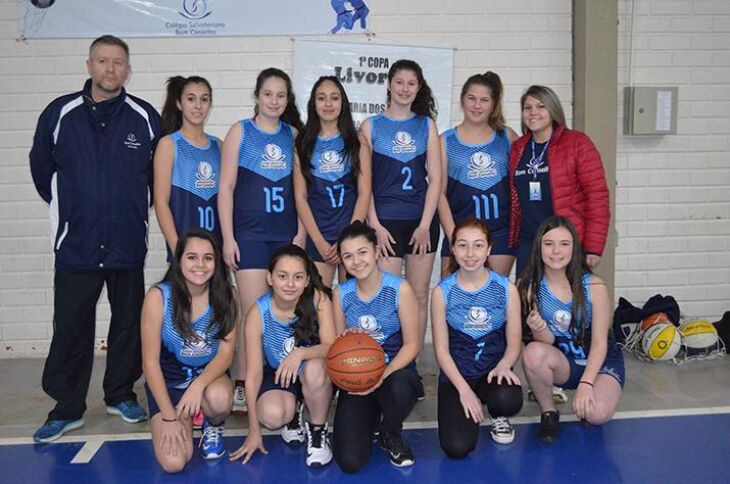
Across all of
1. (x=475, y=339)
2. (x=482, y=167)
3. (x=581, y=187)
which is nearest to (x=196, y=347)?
(x=475, y=339)

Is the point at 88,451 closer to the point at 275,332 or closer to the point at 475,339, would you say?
the point at 275,332

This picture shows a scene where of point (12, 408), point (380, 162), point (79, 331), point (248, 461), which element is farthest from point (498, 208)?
point (12, 408)

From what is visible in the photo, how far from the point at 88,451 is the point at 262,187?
1642 mm

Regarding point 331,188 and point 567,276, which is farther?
point 331,188

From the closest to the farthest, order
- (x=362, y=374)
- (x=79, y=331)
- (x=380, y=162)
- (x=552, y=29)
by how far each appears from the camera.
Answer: (x=362, y=374), (x=79, y=331), (x=380, y=162), (x=552, y=29)

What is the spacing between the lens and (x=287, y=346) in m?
3.41

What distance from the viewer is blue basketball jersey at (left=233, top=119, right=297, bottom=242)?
3848mm

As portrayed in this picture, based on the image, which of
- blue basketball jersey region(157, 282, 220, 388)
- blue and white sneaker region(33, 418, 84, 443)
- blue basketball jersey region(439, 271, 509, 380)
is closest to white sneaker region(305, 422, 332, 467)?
blue basketball jersey region(157, 282, 220, 388)

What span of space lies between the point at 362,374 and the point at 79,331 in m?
1.64

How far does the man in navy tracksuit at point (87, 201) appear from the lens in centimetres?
360

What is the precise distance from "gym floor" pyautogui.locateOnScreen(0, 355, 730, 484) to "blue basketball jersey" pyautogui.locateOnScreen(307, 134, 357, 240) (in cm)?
118

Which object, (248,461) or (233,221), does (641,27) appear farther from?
(248,461)

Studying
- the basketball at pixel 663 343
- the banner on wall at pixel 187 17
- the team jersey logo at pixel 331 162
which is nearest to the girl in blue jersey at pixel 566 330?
the team jersey logo at pixel 331 162

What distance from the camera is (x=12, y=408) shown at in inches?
161
